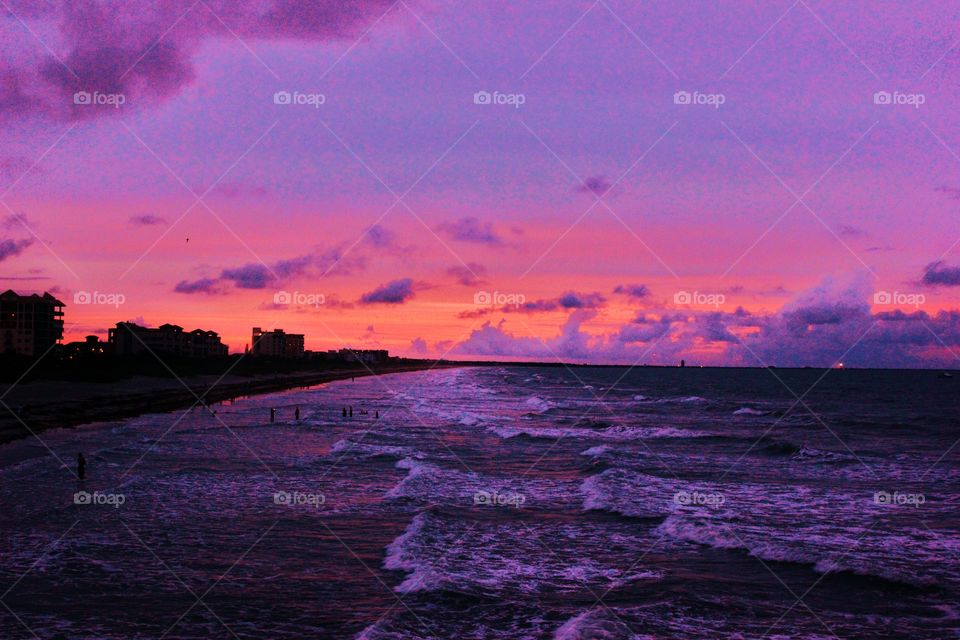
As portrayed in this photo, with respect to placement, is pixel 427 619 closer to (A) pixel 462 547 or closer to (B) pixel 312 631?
(B) pixel 312 631

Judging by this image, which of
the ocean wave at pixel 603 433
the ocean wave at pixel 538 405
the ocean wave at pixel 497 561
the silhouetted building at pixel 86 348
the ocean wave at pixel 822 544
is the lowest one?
the ocean wave at pixel 822 544

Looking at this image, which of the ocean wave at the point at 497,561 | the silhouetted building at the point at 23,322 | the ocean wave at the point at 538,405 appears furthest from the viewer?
the silhouetted building at the point at 23,322

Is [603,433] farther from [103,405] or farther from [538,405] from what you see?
[103,405]

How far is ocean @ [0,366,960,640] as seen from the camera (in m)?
14.5

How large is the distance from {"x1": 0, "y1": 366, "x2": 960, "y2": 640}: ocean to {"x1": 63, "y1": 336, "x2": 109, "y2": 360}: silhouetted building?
117 metres

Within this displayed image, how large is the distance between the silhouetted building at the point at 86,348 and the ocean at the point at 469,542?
117 metres

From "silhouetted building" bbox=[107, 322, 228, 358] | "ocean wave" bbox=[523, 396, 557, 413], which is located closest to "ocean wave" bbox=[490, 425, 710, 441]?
"ocean wave" bbox=[523, 396, 557, 413]

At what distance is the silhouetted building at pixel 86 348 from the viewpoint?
145 m

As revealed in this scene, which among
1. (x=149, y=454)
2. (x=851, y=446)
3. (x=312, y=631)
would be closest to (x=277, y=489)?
(x=149, y=454)

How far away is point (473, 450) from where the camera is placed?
40656mm

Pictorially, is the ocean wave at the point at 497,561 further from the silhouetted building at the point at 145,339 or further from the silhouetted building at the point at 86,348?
the silhouetted building at the point at 145,339

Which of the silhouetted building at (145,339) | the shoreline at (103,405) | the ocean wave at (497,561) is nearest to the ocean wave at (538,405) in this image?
the shoreline at (103,405)

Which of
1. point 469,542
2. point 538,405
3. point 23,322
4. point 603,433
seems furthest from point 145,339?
point 469,542

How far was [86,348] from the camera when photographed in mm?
157375
